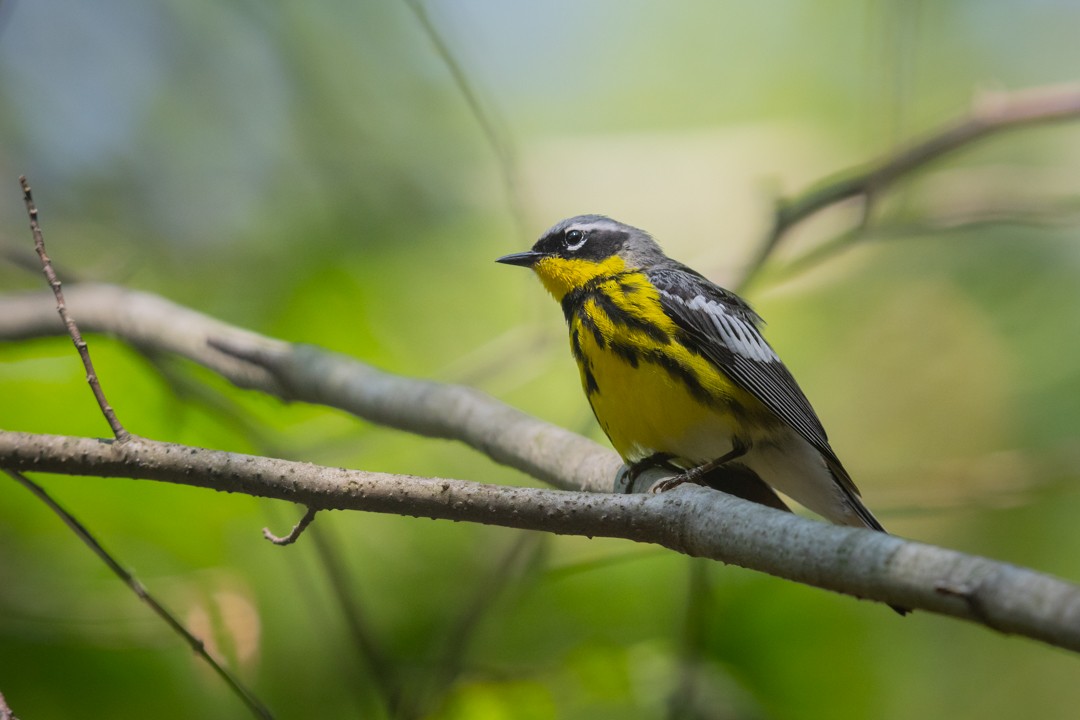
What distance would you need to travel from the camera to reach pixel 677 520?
1.62m

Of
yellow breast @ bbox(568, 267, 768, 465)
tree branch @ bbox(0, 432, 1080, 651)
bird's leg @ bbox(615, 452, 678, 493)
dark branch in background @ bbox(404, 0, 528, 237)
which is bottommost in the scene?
tree branch @ bbox(0, 432, 1080, 651)

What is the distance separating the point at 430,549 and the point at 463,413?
3.46ft

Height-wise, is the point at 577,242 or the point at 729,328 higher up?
the point at 577,242

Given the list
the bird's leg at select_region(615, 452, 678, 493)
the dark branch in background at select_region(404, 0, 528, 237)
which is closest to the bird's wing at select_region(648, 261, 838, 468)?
the bird's leg at select_region(615, 452, 678, 493)

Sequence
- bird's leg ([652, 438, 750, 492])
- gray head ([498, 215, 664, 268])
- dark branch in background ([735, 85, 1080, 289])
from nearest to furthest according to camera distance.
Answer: bird's leg ([652, 438, 750, 492]) < gray head ([498, 215, 664, 268]) < dark branch in background ([735, 85, 1080, 289])

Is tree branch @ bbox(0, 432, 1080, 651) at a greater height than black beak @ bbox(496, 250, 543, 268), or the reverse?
black beak @ bbox(496, 250, 543, 268)

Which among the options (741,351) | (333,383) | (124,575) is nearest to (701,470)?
(741,351)

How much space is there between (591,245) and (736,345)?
27.9 inches

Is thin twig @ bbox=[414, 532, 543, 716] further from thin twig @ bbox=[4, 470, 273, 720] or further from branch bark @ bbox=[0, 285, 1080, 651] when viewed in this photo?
thin twig @ bbox=[4, 470, 273, 720]

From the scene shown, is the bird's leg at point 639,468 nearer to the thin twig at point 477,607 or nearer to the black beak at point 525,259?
the thin twig at point 477,607

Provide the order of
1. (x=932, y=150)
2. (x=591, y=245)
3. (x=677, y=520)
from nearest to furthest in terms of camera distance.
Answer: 1. (x=677, y=520)
2. (x=591, y=245)
3. (x=932, y=150)

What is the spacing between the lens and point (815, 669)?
9.38 feet

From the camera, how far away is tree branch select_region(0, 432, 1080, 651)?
108 centimetres

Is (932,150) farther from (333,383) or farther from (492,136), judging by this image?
(333,383)
